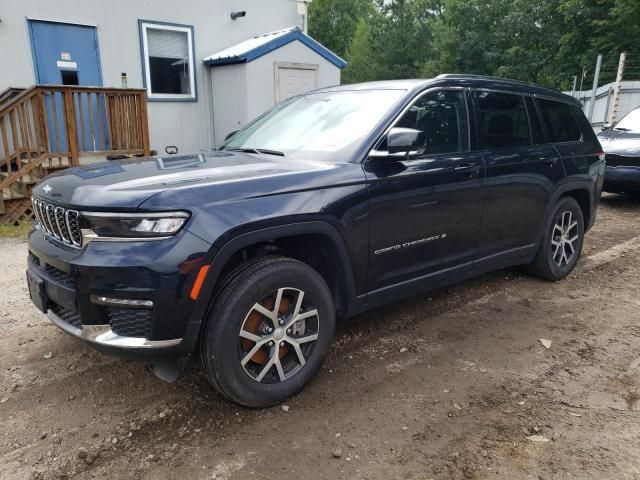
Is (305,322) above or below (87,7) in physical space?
below

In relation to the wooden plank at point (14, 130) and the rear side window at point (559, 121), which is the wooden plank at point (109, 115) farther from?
the rear side window at point (559, 121)

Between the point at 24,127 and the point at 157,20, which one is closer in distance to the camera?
the point at 24,127

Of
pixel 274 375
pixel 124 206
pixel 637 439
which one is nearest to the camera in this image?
pixel 124 206

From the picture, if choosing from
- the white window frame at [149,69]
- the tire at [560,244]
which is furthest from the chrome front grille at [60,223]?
the white window frame at [149,69]

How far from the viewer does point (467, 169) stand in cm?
383

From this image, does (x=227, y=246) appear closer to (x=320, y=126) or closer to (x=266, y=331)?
(x=266, y=331)

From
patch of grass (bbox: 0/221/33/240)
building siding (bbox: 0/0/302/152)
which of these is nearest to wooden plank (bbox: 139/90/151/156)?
building siding (bbox: 0/0/302/152)

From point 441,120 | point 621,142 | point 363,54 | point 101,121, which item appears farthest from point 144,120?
point 363,54

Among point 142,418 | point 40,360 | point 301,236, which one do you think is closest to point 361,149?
point 301,236

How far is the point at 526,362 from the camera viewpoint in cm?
351

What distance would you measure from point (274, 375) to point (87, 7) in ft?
26.5

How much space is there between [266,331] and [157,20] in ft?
27.5

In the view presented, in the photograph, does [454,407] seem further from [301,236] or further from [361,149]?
[361,149]

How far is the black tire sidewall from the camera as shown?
190 inches
